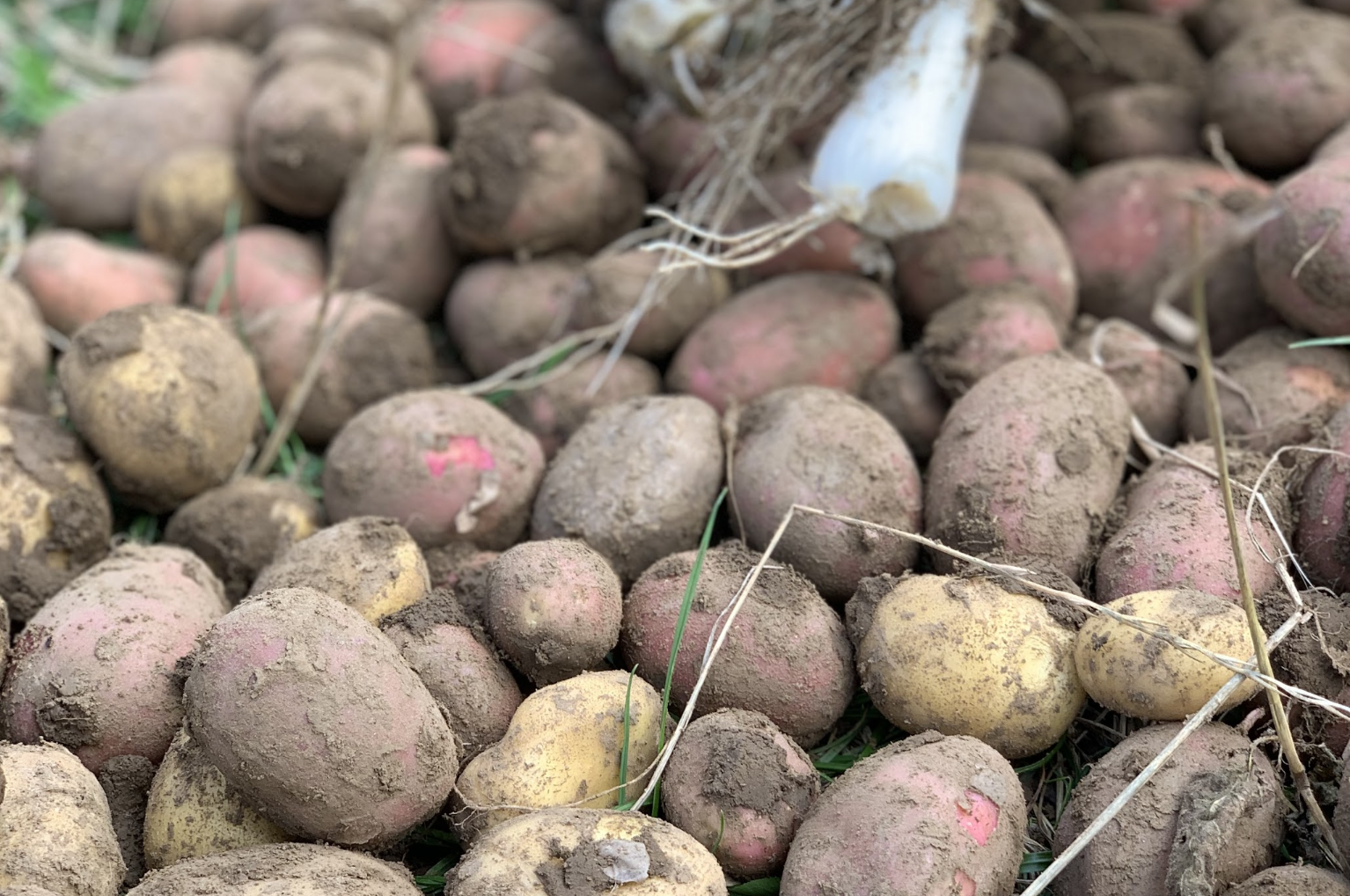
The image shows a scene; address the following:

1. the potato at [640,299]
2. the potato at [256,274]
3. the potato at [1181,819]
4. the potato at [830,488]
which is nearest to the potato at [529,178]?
the potato at [640,299]

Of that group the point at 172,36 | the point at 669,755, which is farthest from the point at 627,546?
the point at 172,36

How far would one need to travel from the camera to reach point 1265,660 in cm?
135

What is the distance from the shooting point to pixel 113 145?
2.79 metres

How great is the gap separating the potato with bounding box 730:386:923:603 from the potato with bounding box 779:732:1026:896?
14.4 inches

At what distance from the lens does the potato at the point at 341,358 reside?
2.29 metres

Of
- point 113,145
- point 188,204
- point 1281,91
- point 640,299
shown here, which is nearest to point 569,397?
point 640,299

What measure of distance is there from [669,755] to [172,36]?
2795mm

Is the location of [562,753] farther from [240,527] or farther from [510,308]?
[510,308]

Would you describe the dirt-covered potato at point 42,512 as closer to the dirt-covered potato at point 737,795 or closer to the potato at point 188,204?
the potato at point 188,204

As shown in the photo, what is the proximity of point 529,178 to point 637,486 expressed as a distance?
2.59ft

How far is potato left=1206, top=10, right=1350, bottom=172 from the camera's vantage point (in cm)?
239

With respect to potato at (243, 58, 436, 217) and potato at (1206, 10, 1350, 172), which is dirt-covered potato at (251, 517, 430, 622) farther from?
potato at (1206, 10, 1350, 172)

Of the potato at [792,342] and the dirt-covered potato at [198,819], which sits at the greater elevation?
the potato at [792,342]

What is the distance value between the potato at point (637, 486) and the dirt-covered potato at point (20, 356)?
941 mm
